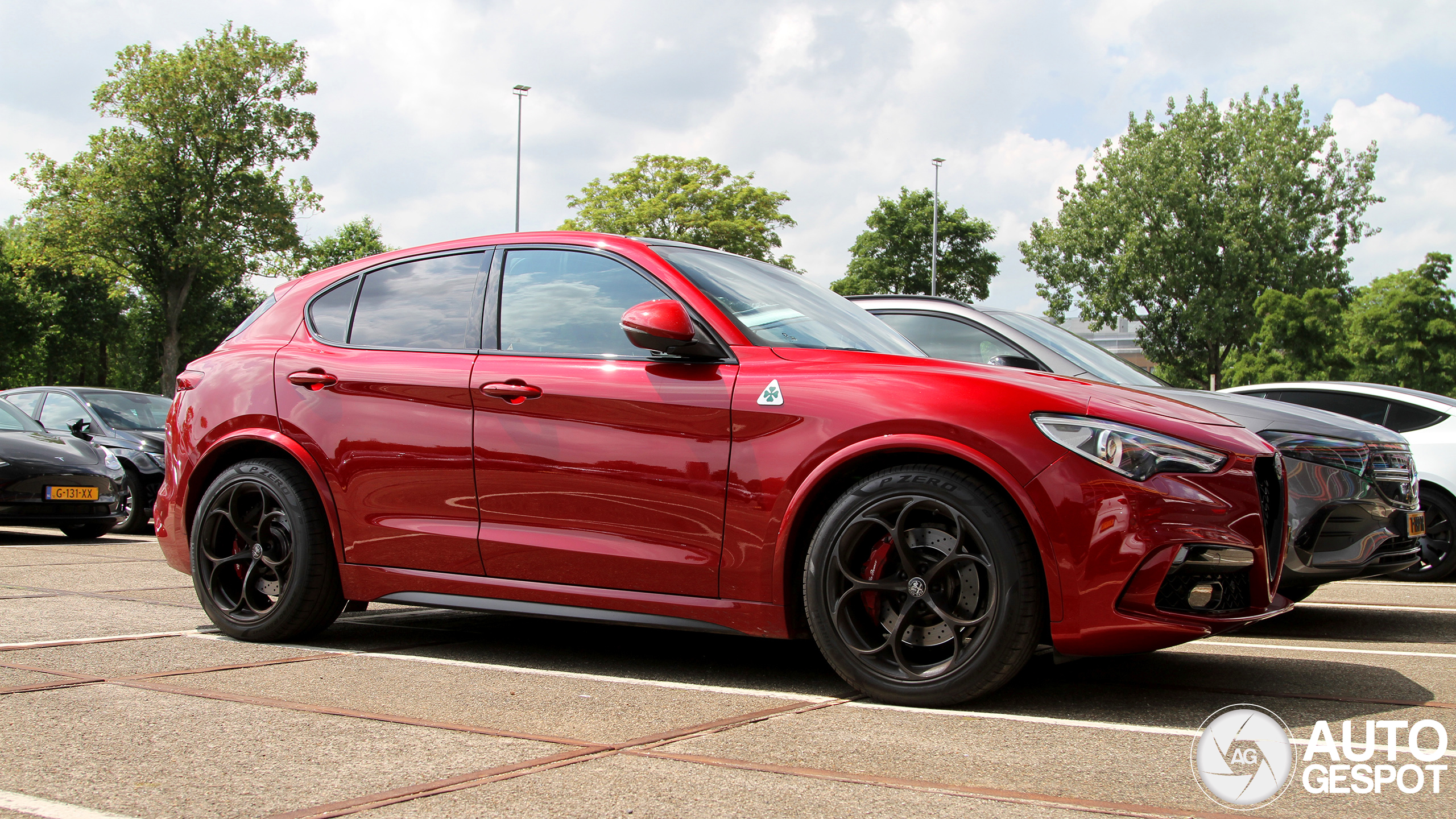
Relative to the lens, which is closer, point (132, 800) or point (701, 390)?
point (132, 800)

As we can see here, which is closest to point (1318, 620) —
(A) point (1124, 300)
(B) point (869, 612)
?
(B) point (869, 612)

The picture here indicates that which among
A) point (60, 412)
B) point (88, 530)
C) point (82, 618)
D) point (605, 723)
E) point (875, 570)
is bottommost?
point (88, 530)

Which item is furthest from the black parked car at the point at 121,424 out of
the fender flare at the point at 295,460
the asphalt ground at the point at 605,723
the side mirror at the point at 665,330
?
the side mirror at the point at 665,330

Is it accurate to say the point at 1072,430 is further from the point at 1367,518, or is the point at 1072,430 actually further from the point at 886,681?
the point at 1367,518

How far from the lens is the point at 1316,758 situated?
2791mm

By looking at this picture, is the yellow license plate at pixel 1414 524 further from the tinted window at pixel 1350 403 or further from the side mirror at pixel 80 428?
the side mirror at pixel 80 428

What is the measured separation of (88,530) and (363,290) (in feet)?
26.5

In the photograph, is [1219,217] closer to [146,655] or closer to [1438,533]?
[1438,533]

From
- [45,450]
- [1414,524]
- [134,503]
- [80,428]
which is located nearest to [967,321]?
[1414,524]

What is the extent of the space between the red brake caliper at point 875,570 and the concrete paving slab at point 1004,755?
32 centimetres

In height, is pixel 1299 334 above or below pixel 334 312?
above

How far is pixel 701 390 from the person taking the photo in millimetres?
3709

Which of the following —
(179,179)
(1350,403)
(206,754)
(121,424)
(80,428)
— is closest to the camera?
(206,754)

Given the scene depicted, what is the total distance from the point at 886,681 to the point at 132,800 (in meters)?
2.01
